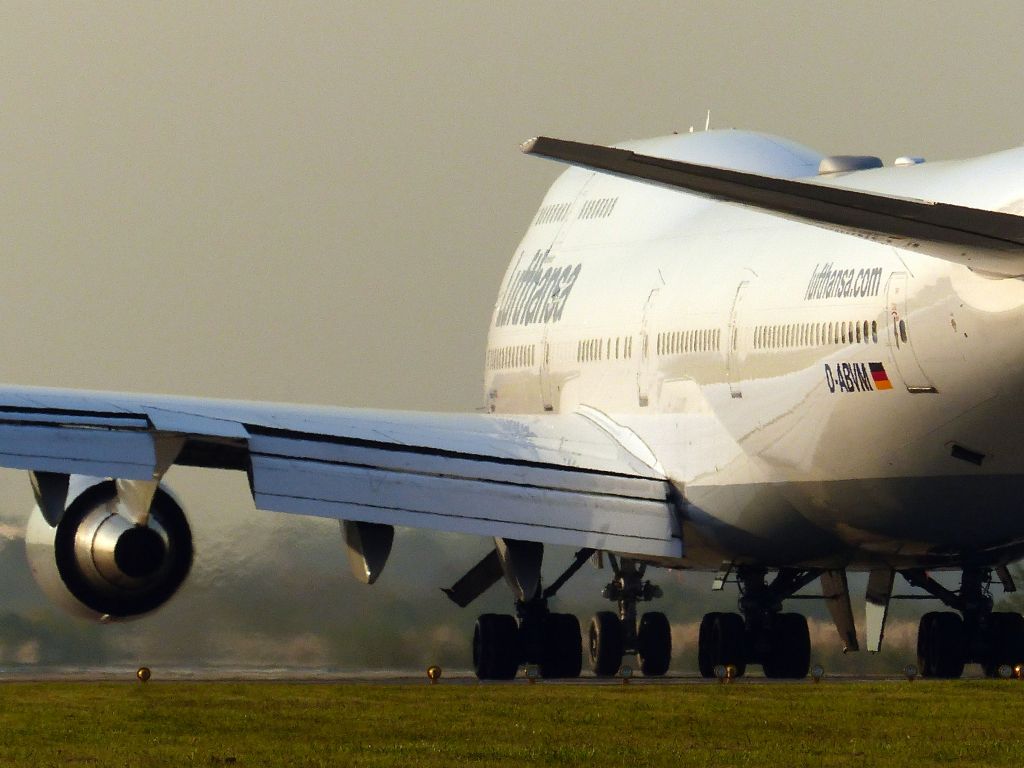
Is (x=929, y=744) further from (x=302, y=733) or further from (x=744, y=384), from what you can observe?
(x=744, y=384)

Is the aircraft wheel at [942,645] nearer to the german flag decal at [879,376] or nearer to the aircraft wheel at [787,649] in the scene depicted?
the aircraft wheel at [787,649]

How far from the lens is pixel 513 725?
58.0 ft

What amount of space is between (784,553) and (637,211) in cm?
570

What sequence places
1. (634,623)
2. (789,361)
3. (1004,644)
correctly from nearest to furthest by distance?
1. (789,361)
2. (1004,644)
3. (634,623)

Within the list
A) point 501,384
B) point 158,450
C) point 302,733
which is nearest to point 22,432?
point 158,450

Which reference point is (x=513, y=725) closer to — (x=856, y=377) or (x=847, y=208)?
(x=847, y=208)

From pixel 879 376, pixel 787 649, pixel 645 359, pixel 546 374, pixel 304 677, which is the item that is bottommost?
pixel 304 677

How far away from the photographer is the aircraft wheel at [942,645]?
92.0 ft

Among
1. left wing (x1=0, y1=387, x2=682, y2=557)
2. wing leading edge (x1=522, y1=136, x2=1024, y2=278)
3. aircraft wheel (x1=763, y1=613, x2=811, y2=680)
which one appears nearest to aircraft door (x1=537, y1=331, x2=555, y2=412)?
left wing (x1=0, y1=387, x2=682, y2=557)

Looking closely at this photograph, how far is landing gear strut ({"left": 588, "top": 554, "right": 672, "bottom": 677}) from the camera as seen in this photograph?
104 feet

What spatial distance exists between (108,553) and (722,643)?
30.5 feet

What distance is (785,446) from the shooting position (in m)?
25.5

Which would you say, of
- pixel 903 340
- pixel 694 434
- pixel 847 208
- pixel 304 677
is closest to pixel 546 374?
pixel 694 434

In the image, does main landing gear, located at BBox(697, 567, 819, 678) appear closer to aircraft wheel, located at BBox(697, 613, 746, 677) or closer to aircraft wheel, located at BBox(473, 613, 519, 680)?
aircraft wheel, located at BBox(697, 613, 746, 677)
